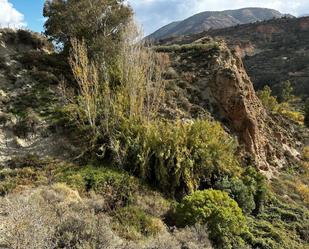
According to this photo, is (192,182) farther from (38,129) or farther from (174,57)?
(174,57)

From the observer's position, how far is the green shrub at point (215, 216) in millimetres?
8453

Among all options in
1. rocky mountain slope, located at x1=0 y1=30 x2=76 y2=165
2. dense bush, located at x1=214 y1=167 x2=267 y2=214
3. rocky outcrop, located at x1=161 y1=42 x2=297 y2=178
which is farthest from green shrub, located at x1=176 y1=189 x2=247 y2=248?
rocky outcrop, located at x1=161 y1=42 x2=297 y2=178

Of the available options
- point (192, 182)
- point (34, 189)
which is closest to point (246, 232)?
point (192, 182)

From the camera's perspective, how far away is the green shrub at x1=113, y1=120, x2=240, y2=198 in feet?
34.0

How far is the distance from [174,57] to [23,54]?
665 centimetres

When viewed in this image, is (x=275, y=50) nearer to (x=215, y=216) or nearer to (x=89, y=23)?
(x=89, y=23)

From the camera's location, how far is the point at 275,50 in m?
66.4

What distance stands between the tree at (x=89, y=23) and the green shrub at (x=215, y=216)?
712cm

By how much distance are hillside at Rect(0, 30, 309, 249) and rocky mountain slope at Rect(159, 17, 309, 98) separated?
2659 centimetres

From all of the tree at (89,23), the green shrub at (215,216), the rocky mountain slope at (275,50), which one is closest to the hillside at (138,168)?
the green shrub at (215,216)

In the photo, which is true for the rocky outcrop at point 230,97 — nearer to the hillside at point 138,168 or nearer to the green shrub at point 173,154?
the hillside at point 138,168

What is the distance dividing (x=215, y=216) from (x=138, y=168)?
2655 millimetres

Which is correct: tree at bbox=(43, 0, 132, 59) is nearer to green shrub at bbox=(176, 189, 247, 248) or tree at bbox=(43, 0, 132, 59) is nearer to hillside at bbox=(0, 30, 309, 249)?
hillside at bbox=(0, 30, 309, 249)

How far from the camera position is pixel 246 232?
9.30m
